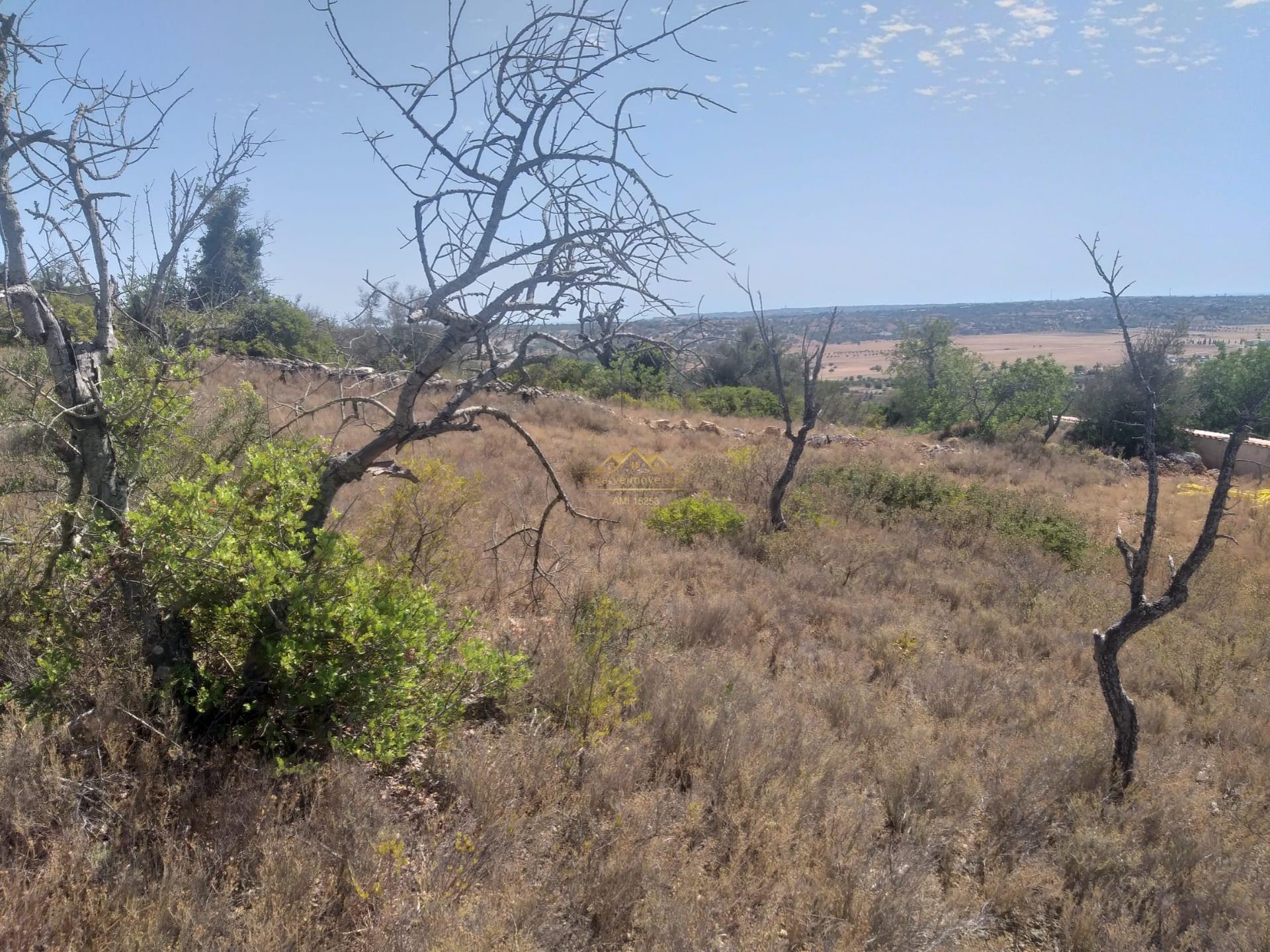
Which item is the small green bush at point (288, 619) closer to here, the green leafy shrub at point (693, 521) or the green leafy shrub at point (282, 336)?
the green leafy shrub at point (693, 521)

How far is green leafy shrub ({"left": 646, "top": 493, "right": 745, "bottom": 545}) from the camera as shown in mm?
7787

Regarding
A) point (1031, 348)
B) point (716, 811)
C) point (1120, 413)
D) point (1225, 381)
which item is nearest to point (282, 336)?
point (716, 811)

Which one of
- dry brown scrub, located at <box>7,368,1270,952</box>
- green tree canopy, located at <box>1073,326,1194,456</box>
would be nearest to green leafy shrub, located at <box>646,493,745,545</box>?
dry brown scrub, located at <box>7,368,1270,952</box>

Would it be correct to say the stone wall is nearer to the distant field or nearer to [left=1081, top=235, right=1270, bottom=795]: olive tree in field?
the distant field

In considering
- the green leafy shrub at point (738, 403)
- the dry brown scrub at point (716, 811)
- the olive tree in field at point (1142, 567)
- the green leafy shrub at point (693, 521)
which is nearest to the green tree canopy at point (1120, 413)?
the green leafy shrub at point (738, 403)

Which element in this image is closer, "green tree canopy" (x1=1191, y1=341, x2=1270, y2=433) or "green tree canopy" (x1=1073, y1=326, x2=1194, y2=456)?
"green tree canopy" (x1=1073, y1=326, x2=1194, y2=456)

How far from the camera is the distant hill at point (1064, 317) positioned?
5637 millimetres

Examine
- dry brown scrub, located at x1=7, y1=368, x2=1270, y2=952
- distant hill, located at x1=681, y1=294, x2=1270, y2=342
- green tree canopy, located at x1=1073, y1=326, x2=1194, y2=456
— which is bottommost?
dry brown scrub, located at x1=7, y1=368, x2=1270, y2=952

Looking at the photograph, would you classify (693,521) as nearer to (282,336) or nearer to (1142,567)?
(1142,567)

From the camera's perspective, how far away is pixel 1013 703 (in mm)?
4543

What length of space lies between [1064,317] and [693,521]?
90.9 feet

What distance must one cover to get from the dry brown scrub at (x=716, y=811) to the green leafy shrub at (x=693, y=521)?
6.32ft

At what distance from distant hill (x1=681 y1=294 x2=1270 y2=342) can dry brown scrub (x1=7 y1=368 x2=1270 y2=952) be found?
2014 mm

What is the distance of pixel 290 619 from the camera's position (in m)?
2.52
